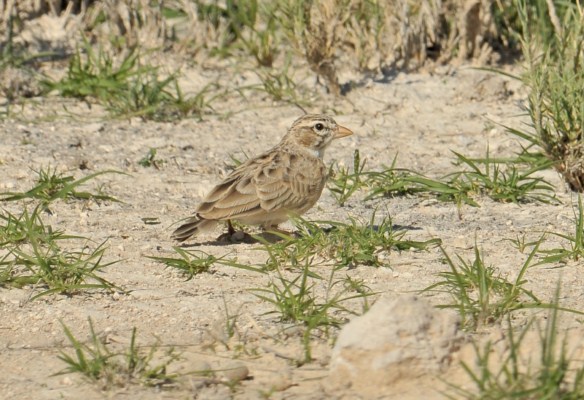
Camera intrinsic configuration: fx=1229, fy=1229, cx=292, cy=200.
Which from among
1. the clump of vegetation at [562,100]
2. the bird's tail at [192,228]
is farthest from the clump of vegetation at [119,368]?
the clump of vegetation at [562,100]

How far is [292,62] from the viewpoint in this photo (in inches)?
419

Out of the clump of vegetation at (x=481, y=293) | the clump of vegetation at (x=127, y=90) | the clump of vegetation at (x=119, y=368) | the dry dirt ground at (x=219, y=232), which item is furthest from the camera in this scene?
the clump of vegetation at (x=127, y=90)

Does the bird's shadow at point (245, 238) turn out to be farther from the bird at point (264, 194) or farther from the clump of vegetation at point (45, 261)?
the clump of vegetation at point (45, 261)

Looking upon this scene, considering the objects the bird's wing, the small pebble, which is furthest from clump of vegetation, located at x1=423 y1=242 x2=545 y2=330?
the bird's wing

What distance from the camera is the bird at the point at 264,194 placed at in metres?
7.05

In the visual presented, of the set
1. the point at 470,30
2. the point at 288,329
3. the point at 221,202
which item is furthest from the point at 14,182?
the point at 470,30

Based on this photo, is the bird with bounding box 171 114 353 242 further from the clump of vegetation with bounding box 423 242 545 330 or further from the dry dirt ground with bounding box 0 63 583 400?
the clump of vegetation with bounding box 423 242 545 330

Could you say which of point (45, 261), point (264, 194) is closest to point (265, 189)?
point (264, 194)

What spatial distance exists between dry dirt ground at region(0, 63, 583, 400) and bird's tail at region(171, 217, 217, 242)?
0.40 ft

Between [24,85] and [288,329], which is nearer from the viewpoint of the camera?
[288,329]

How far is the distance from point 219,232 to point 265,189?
1.91ft

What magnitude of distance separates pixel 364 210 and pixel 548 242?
1338mm

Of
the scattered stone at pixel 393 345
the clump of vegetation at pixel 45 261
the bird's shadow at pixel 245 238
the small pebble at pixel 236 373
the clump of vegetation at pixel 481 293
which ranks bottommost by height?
the bird's shadow at pixel 245 238

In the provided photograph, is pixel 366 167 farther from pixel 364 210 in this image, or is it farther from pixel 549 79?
pixel 549 79
